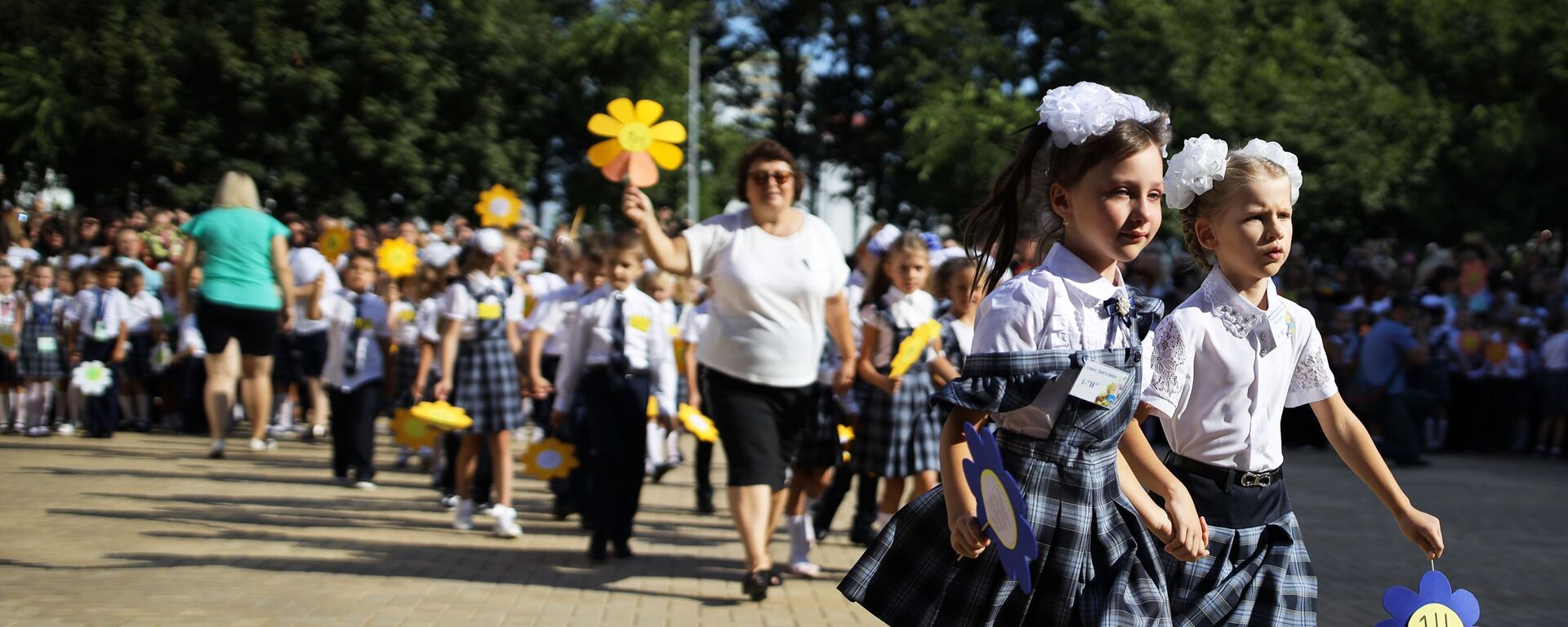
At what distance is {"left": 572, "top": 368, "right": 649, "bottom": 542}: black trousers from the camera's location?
805 cm

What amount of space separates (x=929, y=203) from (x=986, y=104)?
4.65 metres

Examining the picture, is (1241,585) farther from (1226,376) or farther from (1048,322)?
(1048,322)

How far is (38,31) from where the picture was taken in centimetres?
2742

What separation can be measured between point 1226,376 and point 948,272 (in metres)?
4.11

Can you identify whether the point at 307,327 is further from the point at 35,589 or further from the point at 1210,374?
the point at 1210,374

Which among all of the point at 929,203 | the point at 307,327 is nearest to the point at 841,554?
the point at 307,327

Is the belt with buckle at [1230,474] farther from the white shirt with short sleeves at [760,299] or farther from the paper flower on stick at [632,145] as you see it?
the paper flower on stick at [632,145]

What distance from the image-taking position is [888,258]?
8094mm

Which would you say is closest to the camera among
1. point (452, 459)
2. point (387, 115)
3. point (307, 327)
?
point (452, 459)

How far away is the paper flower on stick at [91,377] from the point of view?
48.2 ft

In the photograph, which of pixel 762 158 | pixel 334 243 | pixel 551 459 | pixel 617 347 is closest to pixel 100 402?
pixel 334 243

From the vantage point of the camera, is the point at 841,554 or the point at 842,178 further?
the point at 842,178

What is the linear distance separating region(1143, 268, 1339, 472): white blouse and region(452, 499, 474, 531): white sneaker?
230 inches

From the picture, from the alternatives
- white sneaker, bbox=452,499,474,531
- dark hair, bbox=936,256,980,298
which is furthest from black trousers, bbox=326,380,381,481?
dark hair, bbox=936,256,980,298
